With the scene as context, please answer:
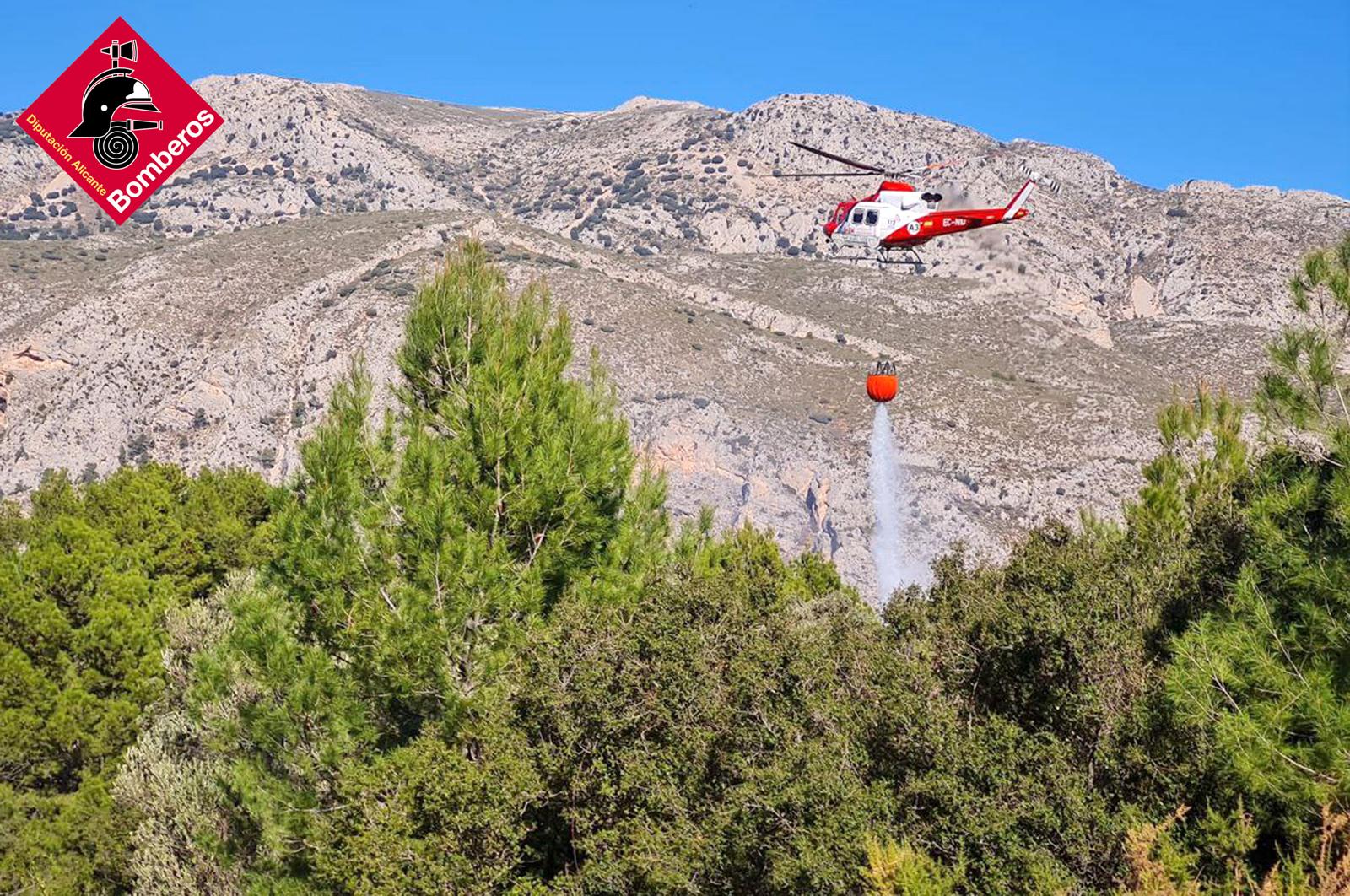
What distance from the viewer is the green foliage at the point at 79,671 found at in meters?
22.6

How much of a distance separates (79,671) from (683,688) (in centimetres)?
1868

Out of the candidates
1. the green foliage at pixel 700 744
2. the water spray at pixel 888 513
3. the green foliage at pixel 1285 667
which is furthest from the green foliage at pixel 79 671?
the water spray at pixel 888 513

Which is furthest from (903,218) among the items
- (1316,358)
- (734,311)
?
(734,311)

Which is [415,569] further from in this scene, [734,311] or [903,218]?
[734,311]

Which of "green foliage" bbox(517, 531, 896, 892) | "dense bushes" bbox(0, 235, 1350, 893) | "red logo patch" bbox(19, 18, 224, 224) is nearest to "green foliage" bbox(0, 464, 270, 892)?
"dense bushes" bbox(0, 235, 1350, 893)

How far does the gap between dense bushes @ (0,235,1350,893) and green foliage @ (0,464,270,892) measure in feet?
8.58

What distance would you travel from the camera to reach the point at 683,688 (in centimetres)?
1402

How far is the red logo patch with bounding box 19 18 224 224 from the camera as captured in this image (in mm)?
32188

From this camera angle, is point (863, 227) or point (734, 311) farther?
point (734, 311)

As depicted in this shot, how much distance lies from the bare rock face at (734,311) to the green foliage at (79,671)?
20001 mm

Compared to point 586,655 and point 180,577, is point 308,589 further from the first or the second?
point 180,577

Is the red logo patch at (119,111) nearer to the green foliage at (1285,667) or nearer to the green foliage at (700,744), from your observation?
the green foliage at (700,744)

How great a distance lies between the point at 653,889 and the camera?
1264 centimetres

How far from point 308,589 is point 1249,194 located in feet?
320
